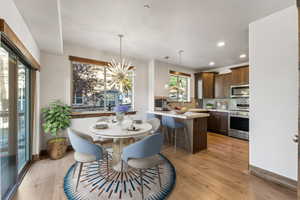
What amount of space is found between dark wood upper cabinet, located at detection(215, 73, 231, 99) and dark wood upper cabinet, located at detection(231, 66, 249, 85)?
0.76ft

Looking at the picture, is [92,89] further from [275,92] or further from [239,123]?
[239,123]

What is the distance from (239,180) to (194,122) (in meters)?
1.41

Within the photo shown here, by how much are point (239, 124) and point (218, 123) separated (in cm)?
77

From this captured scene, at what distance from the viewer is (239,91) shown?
4.79 metres

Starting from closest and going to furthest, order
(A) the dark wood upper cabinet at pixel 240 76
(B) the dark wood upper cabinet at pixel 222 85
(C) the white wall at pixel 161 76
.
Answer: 1. (A) the dark wood upper cabinet at pixel 240 76
2. (C) the white wall at pixel 161 76
3. (B) the dark wood upper cabinet at pixel 222 85

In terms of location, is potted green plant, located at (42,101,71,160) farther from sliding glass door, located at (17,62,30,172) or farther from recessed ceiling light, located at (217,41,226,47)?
recessed ceiling light, located at (217,41,226,47)

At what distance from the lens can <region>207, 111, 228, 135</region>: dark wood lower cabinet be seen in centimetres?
491

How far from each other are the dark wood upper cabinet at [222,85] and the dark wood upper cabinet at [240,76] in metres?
0.23

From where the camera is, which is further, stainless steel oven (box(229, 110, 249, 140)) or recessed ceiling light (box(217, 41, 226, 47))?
stainless steel oven (box(229, 110, 249, 140))

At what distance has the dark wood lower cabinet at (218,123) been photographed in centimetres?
491

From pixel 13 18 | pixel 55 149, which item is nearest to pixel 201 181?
pixel 55 149

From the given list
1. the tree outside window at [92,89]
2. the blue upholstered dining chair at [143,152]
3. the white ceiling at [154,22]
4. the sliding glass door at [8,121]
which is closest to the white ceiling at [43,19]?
the white ceiling at [154,22]

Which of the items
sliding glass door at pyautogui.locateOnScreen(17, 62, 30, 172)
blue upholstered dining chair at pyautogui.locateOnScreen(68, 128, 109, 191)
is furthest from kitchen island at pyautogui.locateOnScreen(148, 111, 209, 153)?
sliding glass door at pyautogui.locateOnScreen(17, 62, 30, 172)

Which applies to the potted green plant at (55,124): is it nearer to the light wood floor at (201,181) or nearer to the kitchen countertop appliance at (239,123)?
the light wood floor at (201,181)
